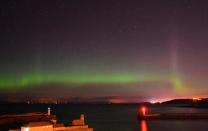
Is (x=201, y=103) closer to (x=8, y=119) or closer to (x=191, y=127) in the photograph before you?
(x=191, y=127)

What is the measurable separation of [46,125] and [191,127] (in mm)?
59914

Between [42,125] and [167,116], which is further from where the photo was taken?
[167,116]

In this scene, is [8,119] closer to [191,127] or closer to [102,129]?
[102,129]

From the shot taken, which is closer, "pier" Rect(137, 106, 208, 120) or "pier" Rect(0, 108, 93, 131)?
"pier" Rect(0, 108, 93, 131)

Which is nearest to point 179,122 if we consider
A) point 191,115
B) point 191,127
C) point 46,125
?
Result: point 191,115

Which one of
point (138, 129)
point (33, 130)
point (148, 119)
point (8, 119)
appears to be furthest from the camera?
point (148, 119)

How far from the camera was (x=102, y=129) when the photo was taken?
6294 cm

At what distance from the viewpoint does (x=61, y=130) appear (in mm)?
19125

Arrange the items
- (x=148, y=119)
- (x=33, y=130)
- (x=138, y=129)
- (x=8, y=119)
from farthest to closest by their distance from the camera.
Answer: (x=148, y=119) → (x=138, y=129) → (x=8, y=119) → (x=33, y=130)

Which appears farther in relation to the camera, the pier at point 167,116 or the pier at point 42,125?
the pier at point 167,116

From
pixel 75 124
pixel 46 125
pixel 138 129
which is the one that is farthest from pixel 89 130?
pixel 138 129

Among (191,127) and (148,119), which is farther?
(148,119)

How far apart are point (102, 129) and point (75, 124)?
41.7 meters

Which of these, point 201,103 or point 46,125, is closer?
point 46,125
